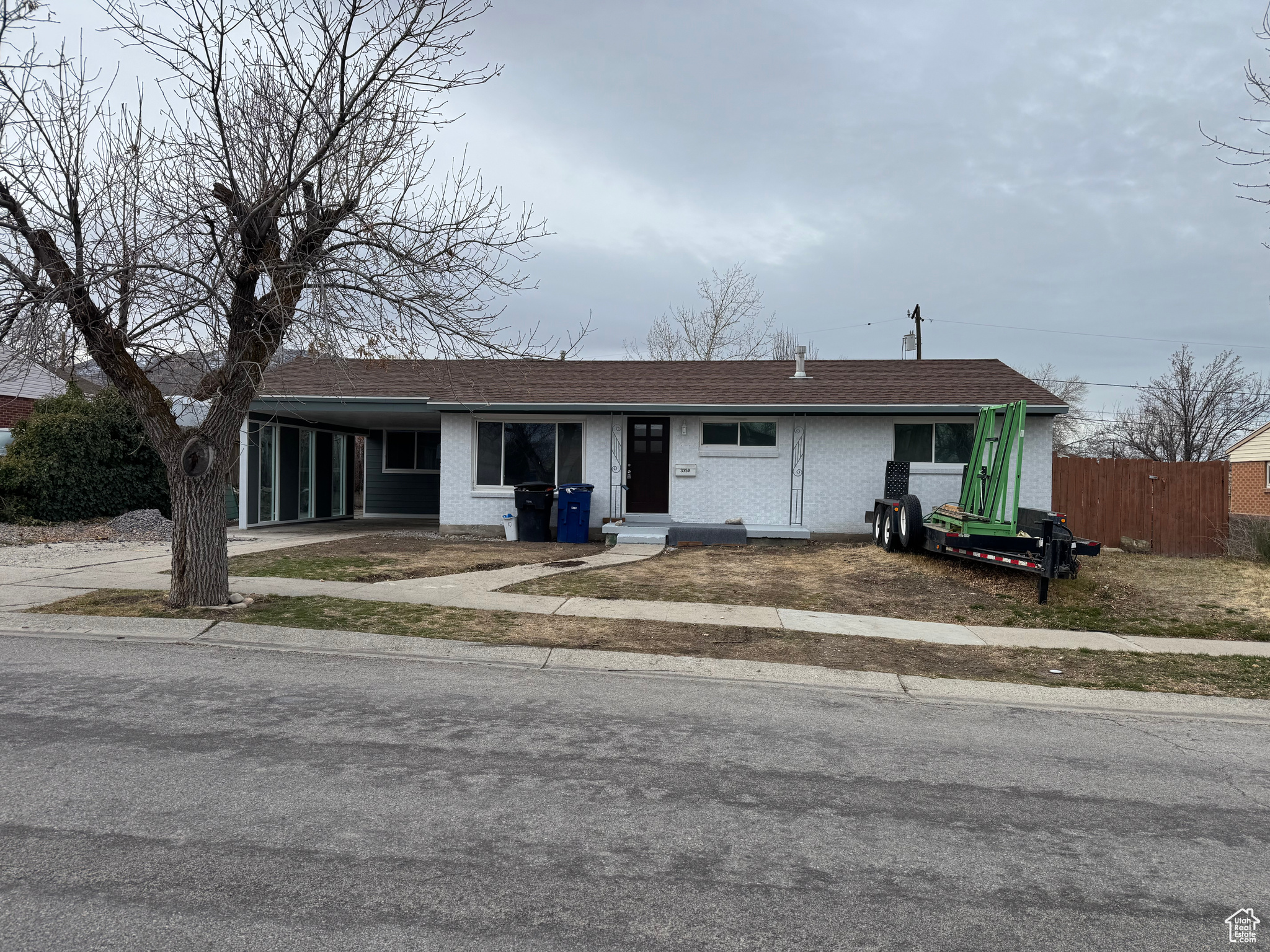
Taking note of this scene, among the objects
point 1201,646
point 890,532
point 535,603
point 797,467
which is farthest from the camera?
point 797,467

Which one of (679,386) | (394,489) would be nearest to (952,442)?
(679,386)

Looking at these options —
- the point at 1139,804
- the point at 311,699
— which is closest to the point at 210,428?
the point at 311,699

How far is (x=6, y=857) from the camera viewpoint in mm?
3674

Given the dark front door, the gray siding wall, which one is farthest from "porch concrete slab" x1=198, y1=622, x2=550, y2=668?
the gray siding wall

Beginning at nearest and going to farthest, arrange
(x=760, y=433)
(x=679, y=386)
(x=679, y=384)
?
(x=760, y=433) < (x=679, y=386) < (x=679, y=384)

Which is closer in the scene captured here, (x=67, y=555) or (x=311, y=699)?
(x=311, y=699)

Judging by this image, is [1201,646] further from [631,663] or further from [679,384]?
[679,384]

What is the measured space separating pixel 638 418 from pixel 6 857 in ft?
52.1

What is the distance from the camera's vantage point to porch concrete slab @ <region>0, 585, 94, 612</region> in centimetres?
963

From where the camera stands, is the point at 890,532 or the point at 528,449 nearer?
the point at 890,532

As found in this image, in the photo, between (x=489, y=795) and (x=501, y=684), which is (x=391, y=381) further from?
(x=489, y=795)

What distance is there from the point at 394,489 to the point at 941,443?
1509 cm

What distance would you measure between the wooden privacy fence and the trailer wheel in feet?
15.3

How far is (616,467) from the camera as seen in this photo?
1886 cm
